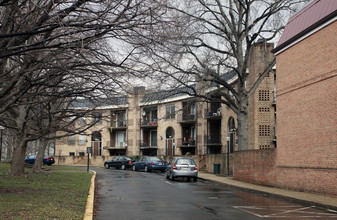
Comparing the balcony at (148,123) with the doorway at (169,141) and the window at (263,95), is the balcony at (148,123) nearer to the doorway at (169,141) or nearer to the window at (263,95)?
the doorway at (169,141)

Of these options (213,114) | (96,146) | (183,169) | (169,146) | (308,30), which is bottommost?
(183,169)

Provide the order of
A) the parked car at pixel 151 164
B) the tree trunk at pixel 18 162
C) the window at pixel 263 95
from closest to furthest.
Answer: the tree trunk at pixel 18 162 → the window at pixel 263 95 → the parked car at pixel 151 164

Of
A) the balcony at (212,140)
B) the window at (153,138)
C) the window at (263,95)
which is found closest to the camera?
the window at (263,95)

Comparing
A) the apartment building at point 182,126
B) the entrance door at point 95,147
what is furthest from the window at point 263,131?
the entrance door at point 95,147

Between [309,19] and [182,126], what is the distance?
3451 cm

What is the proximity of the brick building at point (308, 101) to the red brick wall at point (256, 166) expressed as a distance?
2.39ft

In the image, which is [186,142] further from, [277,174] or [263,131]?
[277,174]

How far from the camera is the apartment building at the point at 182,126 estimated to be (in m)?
30.3

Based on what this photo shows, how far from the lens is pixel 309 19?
52.8 ft

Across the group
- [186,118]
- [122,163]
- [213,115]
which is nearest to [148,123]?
[186,118]

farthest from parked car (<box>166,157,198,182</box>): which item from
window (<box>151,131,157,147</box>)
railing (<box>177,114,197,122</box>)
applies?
window (<box>151,131,157,147</box>)

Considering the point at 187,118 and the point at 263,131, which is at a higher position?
the point at 187,118

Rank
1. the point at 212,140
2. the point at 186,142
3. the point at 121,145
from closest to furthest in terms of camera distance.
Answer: the point at 212,140
the point at 186,142
the point at 121,145

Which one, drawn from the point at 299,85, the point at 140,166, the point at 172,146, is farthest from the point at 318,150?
the point at 172,146
